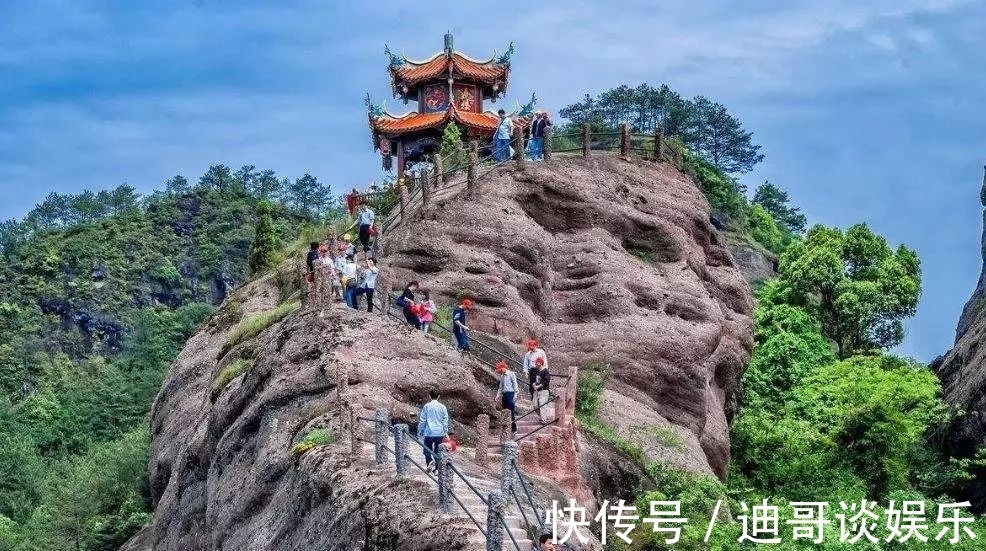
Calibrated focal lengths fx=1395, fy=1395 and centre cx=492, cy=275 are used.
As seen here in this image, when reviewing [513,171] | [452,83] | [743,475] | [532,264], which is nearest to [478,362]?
[532,264]

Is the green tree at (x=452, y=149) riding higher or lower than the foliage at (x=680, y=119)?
lower

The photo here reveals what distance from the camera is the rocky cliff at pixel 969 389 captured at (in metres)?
44.0

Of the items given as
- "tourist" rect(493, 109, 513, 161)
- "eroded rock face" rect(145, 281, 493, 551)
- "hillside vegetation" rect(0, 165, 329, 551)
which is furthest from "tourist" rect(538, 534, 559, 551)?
"hillside vegetation" rect(0, 165, 329, 551)

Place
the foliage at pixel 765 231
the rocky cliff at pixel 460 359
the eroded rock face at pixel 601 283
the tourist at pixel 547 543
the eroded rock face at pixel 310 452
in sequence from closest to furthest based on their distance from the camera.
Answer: the tourist at pixel 547 543 < the eroded rock face at pixel 310 452 < the rocky cliff at pixel 460 359 < the eroded rock face at pixel 601 283 < the foliage at pixel 765 231

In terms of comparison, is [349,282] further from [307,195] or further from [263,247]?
[307,195]

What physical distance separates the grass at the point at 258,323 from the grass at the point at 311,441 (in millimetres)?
8092

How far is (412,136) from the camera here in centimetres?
5656

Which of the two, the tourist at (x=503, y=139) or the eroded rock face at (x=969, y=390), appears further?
the eroded rock face at (x=969, y=390)

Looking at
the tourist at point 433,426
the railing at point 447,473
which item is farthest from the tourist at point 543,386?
the tourist at point 433,426

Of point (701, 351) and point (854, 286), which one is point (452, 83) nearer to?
point (854, 286)

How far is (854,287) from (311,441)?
30619 mm

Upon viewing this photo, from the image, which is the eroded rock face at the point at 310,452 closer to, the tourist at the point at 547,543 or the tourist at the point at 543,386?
the tourist at the point at 543,386

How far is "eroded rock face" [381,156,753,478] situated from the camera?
3569 cm

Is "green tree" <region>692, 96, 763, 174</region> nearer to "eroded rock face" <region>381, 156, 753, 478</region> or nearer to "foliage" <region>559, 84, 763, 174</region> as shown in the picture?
"foliage" <region>559, 84, 763, 174</region>
